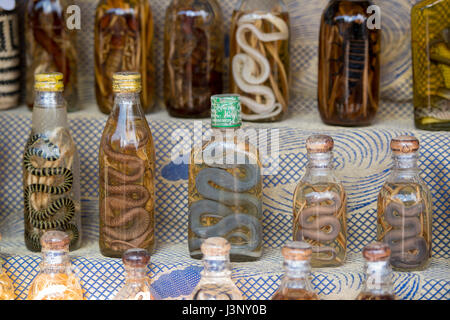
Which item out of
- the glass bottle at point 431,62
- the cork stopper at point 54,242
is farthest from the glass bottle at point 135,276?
the glass bottle at point 431,62

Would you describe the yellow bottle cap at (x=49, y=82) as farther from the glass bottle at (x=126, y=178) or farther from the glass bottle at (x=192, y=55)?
the glass bottle at (x=192, y=55)

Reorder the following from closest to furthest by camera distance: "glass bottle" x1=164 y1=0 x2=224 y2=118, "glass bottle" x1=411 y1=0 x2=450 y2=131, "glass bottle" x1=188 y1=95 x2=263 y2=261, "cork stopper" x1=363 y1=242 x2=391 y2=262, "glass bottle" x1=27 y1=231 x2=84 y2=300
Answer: "cork stopper" x1=363 y1=242 x2=391 y2=262, "glass bottle" x1=27 y1=231 x2=84 y2=300, "glass bottle" x1=188 y1=95 x2=263 y2=261, "glass bottle" x1=411 y1=0 x2=450 y2=131, "glass bottle" x1=164 y1=0 x2=224 y2=118

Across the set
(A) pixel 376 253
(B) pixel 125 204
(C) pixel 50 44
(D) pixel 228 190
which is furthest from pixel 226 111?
(C) pixel 50 44

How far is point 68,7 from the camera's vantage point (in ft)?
5.04

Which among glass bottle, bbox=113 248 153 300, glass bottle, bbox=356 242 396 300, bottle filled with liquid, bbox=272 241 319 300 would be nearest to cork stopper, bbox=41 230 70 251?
glass bottle, bbox=113 248 153 300

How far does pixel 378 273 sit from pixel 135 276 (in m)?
0.33

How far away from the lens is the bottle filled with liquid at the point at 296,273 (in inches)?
40.6

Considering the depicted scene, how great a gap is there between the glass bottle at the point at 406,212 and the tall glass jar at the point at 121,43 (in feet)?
1.78

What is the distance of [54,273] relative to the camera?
3.73 ft

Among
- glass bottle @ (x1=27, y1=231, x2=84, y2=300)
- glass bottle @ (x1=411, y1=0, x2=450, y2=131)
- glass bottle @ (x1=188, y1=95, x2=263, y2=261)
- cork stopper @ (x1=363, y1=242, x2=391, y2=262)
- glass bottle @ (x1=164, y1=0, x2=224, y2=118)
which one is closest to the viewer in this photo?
cork stopper @ (x1=363, y1=242, x2=391, y2=262)

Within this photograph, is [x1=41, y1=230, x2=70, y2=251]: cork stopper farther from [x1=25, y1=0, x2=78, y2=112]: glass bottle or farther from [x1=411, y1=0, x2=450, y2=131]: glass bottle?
[x1=411, y1=0, x2=450, y2=131]: glass bottle

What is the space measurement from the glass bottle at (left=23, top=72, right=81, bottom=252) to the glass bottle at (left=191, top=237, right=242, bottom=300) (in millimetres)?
369

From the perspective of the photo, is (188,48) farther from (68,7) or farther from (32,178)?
(32,178)

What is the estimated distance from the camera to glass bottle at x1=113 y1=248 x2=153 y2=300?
1.08m
